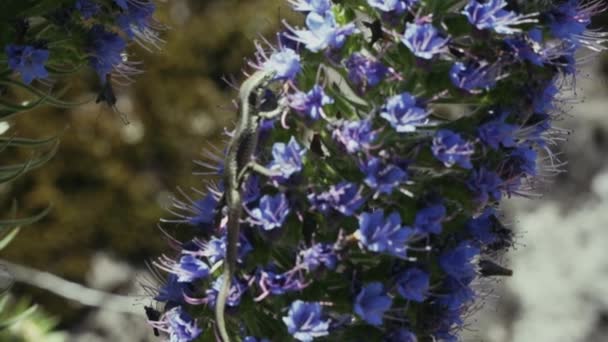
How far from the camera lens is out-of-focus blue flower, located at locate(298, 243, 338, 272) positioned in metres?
1.32

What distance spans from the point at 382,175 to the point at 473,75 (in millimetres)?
178

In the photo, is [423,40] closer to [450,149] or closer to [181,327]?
[450,149]

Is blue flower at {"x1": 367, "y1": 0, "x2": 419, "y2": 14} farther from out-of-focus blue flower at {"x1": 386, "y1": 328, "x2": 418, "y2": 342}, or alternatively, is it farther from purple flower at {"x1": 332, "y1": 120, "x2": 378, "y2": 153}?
out-of-focus blue flower at {"x1": 386, "y1": 328, "x2": 418, "y2": 342}

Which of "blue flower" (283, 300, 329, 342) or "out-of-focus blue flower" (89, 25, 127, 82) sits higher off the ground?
"out-of-focus blue flower" (89, 25, 127, 82)

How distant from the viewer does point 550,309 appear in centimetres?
A: 463

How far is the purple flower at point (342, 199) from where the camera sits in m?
1.31

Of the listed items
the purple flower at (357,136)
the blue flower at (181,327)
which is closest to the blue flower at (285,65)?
the purple flower at (357,136)

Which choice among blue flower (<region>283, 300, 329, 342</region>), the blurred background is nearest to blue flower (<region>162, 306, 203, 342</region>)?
blue flower (<region>283, 300, 329, 342</region>)

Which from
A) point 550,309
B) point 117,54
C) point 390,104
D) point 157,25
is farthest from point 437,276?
point 550,309

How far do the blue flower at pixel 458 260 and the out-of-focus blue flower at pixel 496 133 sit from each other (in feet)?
0.46

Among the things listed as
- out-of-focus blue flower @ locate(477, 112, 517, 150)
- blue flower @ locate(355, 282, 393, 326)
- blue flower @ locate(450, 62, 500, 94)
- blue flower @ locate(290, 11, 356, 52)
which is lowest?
blue flower @ locate(355, 282, 393, 326)

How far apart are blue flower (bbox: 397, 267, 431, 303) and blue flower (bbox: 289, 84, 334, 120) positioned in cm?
23

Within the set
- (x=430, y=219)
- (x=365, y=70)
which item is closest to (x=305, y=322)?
(x=430, y=219)

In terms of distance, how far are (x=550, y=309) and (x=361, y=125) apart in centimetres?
→ 352
